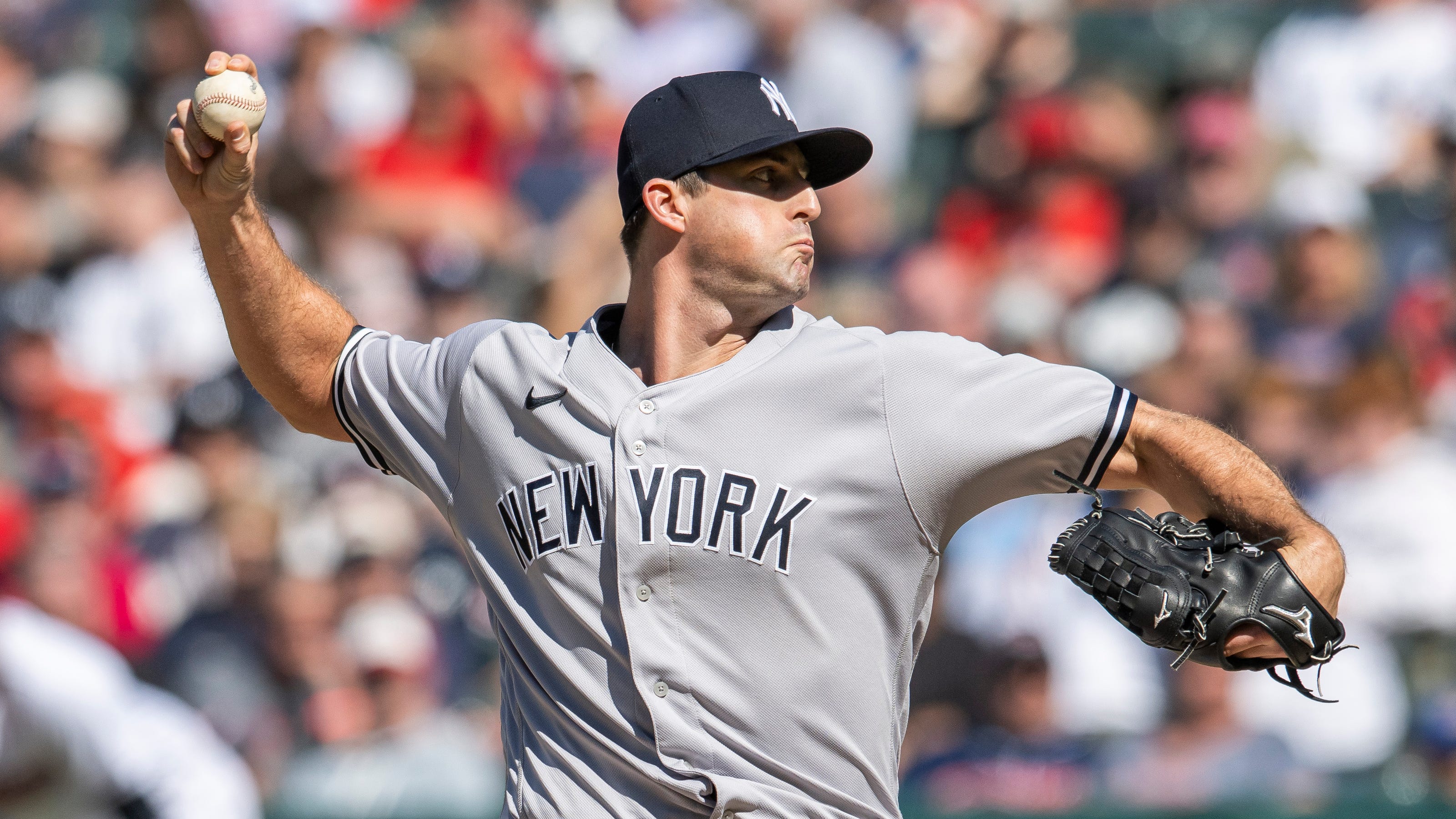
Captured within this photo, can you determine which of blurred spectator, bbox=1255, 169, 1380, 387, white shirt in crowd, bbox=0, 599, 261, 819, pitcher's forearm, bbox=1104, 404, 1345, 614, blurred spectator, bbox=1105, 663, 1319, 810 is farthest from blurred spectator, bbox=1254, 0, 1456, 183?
white shirt in crowd, bbox=0, 599, 261, 819

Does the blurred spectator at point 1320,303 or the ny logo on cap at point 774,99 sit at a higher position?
the ny logo on cap at point 774,99

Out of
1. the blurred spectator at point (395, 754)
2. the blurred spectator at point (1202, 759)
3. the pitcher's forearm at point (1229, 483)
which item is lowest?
the blurred spectator at point (1202, 759)

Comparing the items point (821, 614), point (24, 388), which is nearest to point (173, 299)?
point (24, 388)

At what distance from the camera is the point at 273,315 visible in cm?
337

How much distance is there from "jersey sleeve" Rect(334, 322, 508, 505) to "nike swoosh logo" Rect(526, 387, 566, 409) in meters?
0.17

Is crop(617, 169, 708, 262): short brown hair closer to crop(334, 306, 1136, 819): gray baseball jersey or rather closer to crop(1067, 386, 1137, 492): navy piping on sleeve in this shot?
crop(334, 306, 1136, 819): gray baseball jersey

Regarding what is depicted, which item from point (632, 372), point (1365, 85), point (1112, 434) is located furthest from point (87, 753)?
point (1365, 85)

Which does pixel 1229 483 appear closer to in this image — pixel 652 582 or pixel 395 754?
pixel 652 582

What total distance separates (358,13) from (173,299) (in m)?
2.48

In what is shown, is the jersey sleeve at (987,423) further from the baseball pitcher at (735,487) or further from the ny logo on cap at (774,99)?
the ny logo on cap at (774,99)

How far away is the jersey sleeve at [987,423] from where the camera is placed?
9.47 feet

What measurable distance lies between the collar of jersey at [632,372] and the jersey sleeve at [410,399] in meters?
0.22

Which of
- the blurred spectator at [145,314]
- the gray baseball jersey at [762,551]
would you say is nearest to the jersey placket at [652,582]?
the gray baseball jersey at [762,551]

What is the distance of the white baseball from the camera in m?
3.14
